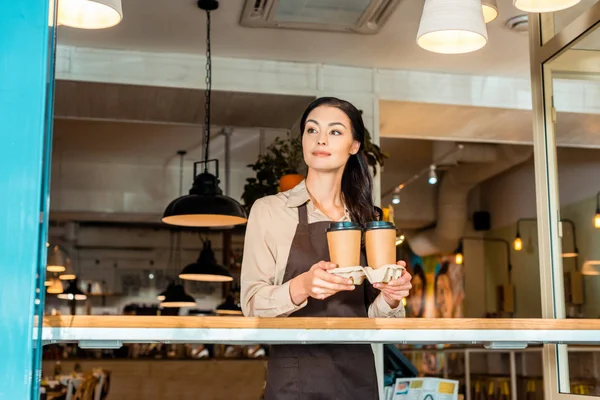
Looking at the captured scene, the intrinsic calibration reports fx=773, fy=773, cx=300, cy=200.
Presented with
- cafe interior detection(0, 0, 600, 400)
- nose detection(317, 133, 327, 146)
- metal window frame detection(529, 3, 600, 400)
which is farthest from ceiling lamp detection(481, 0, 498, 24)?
nose detection(317, 133, 327, 146)

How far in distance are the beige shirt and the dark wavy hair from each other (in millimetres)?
50

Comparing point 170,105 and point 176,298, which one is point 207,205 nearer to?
point 170,105

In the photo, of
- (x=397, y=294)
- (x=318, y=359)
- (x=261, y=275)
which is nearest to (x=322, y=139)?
(x=261, y=275)

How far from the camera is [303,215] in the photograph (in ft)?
7.63

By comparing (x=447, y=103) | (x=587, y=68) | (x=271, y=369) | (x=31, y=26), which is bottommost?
(x=271, y=369)

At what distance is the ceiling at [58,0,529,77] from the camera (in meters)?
5.12

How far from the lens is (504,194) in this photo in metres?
12.1

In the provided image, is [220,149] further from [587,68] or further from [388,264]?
[388,264]

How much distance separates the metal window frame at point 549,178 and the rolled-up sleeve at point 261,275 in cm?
162

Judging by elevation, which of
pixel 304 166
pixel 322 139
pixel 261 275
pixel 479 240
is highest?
pixel 304 166

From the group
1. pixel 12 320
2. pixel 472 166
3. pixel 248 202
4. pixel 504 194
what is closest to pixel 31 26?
pixel 12 320

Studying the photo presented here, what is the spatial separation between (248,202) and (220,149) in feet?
13.7

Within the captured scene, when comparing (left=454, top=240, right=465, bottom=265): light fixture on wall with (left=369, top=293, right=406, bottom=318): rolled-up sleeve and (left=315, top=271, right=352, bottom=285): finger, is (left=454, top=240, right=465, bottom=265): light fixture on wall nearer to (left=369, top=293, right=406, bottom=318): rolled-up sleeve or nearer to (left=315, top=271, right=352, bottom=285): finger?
(left=369, top=293, right=406, bottom=318): rolled-up sleeve

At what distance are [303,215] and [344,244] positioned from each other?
0.42 meters
